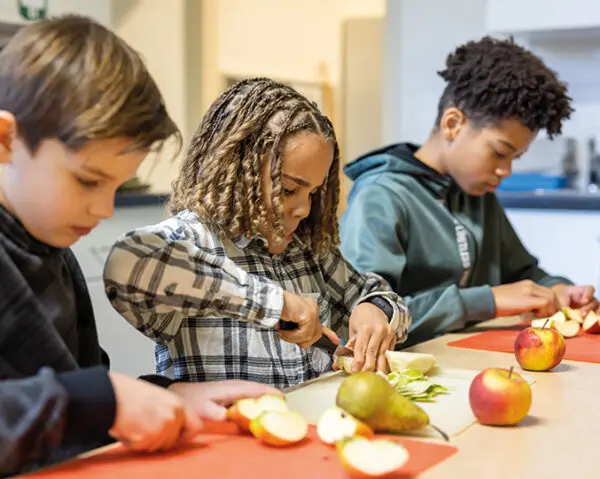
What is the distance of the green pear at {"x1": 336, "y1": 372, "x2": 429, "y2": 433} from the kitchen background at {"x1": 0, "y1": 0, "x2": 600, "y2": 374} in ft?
6.48

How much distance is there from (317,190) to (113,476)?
27.5 inches

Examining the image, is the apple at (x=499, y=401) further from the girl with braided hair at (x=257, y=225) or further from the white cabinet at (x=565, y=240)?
the white cabinet at (x=565, y=240)

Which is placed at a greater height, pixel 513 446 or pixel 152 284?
pixel 152 284

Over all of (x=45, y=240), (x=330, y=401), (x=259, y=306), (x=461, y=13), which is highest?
(x=461, y=13)

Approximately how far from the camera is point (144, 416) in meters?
0.80

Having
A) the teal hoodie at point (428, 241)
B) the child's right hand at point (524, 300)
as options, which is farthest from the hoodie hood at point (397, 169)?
the child's right hand at point (524, 300)

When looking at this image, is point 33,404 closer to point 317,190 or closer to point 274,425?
point 274,425

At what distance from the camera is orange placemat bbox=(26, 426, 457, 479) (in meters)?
0.77

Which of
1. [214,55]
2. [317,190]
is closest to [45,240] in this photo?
[317,190]

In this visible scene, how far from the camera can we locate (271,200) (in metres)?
1.23

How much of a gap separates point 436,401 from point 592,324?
2.13 ft

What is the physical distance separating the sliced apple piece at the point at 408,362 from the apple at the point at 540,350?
0.16 m

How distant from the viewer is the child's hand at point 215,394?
0.94 meters

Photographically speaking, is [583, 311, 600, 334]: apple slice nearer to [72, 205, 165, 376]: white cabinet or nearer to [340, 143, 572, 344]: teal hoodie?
[340, 143, 572, 344]: teal hoodie
